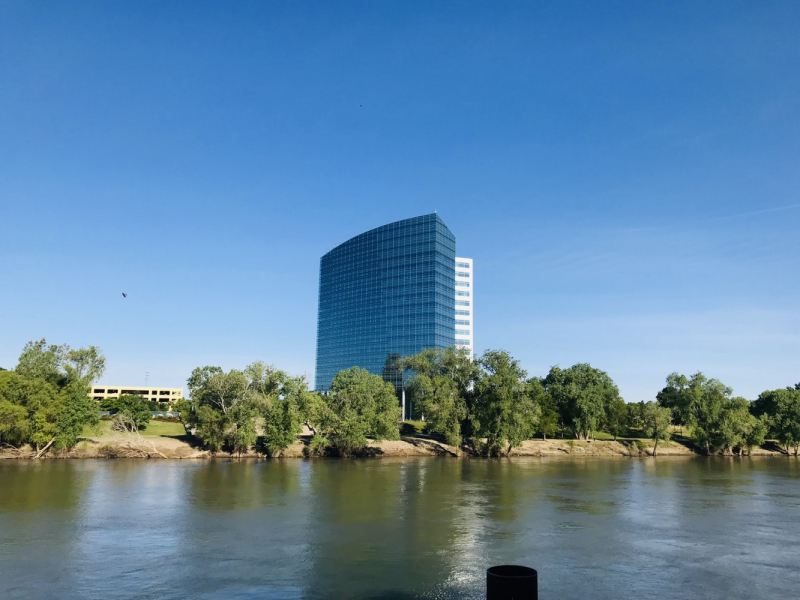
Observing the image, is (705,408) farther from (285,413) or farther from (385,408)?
(285,413)

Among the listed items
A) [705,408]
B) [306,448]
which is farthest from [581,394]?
[306,448]

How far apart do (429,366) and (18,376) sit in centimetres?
7983

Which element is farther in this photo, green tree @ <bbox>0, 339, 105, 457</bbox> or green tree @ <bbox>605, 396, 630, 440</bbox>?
green tree @ <bbox>605, 396, 630, 440</bbox>

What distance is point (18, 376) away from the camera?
9650 centimetres

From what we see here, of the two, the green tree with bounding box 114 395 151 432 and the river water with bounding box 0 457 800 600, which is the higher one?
the green tree with bounding box 114 395 151 432

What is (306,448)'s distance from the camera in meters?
115

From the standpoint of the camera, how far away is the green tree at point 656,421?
13825 centimetres

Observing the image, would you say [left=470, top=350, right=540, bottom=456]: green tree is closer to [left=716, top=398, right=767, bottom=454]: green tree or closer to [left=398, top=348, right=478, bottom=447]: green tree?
[left=398, top=348, right=478, bottom=447]: green tree

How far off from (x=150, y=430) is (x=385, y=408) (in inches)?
2180

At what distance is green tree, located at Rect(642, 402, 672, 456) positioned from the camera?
13825cm

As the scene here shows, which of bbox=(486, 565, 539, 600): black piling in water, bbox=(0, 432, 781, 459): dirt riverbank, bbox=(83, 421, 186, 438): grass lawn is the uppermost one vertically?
bbox=(486, 565, 539, 600): black piling in water

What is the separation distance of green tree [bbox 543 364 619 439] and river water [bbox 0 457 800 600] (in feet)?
223

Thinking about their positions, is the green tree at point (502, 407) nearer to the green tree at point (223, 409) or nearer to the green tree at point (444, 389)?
the green tree at point (444, 389)

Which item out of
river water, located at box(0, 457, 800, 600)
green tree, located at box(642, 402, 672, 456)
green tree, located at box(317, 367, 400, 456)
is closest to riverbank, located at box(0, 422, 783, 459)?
green tree, located at box(642, 402, 672, 456)
